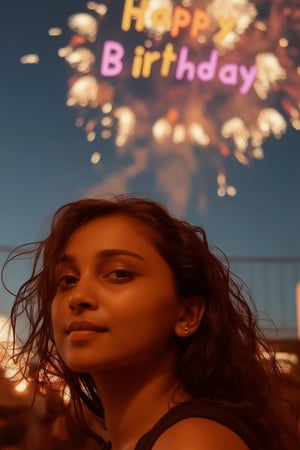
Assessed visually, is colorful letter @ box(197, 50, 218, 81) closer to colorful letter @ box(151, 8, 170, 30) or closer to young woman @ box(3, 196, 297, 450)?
colorful letter @ box(151, 8, 170, 30)

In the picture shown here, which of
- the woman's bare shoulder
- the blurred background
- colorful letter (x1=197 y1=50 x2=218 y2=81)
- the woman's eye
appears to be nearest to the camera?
the woman's bare shoulder

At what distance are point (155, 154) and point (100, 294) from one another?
158 centimetres

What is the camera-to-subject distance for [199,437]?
1.54 feet

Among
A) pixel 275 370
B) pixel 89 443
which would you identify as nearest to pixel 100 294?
pixel 275 370

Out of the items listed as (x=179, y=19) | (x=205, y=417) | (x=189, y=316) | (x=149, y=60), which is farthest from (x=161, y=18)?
(x=205, y=417)

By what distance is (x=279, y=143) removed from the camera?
2135 mm

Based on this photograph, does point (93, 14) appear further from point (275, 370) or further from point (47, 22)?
point (275, 370)

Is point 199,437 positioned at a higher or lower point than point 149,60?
lower

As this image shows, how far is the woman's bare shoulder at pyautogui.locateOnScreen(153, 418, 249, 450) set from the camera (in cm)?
46

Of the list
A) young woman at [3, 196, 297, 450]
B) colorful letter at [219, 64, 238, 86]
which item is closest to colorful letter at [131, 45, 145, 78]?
colorful letter at [219, 64, 238, 86]

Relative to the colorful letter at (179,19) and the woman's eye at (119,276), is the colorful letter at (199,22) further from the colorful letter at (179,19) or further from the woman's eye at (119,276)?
the woman's eye at (119,276)

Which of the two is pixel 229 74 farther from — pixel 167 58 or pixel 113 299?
pixel 113 299

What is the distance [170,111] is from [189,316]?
1602 millimetres

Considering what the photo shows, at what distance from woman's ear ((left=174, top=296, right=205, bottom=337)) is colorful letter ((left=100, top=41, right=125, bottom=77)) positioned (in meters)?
1.66
